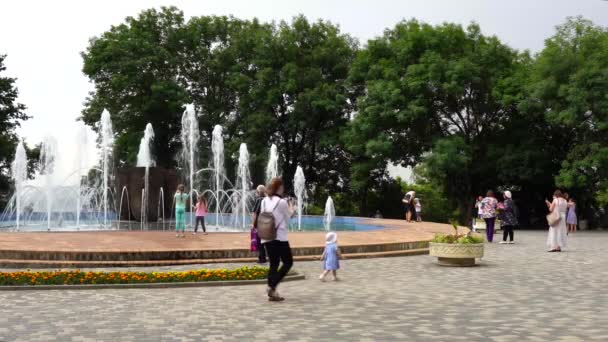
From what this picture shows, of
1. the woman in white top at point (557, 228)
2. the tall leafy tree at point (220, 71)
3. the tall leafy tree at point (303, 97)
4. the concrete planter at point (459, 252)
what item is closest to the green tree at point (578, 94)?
the tall leafy tree at point (303, 97)

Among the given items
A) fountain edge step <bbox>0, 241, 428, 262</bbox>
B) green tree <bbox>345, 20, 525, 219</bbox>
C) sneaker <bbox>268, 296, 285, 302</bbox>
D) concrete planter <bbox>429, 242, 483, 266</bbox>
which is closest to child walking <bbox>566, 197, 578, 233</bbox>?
green tree <bbox>345, 20, 525, 219</bbox>

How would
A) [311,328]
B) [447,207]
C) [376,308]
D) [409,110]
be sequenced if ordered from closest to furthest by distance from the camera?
[311,328] < [376,308] < [409,110] < [447,207]

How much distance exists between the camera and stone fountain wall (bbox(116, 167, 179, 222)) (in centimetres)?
2877

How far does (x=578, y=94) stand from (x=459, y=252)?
2210 cm

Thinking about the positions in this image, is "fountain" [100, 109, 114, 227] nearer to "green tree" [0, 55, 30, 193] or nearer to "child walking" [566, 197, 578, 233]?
"green tree" [0, 55, 30, 193]

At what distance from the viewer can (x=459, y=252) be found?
1602cm

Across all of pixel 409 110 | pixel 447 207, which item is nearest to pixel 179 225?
pixel 409 110

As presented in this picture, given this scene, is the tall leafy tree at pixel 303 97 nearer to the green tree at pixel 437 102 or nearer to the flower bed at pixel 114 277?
the green tree at pixel 437 102

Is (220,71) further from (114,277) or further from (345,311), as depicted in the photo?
(345,311)

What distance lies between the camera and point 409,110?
3972cm

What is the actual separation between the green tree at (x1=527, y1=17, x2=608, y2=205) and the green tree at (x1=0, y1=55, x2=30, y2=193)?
32.3 metres

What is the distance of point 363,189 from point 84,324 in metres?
37.2

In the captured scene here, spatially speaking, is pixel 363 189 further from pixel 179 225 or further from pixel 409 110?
pixel 179 225

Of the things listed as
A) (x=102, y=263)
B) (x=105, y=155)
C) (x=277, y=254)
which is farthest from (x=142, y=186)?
(x=277, y=254)
